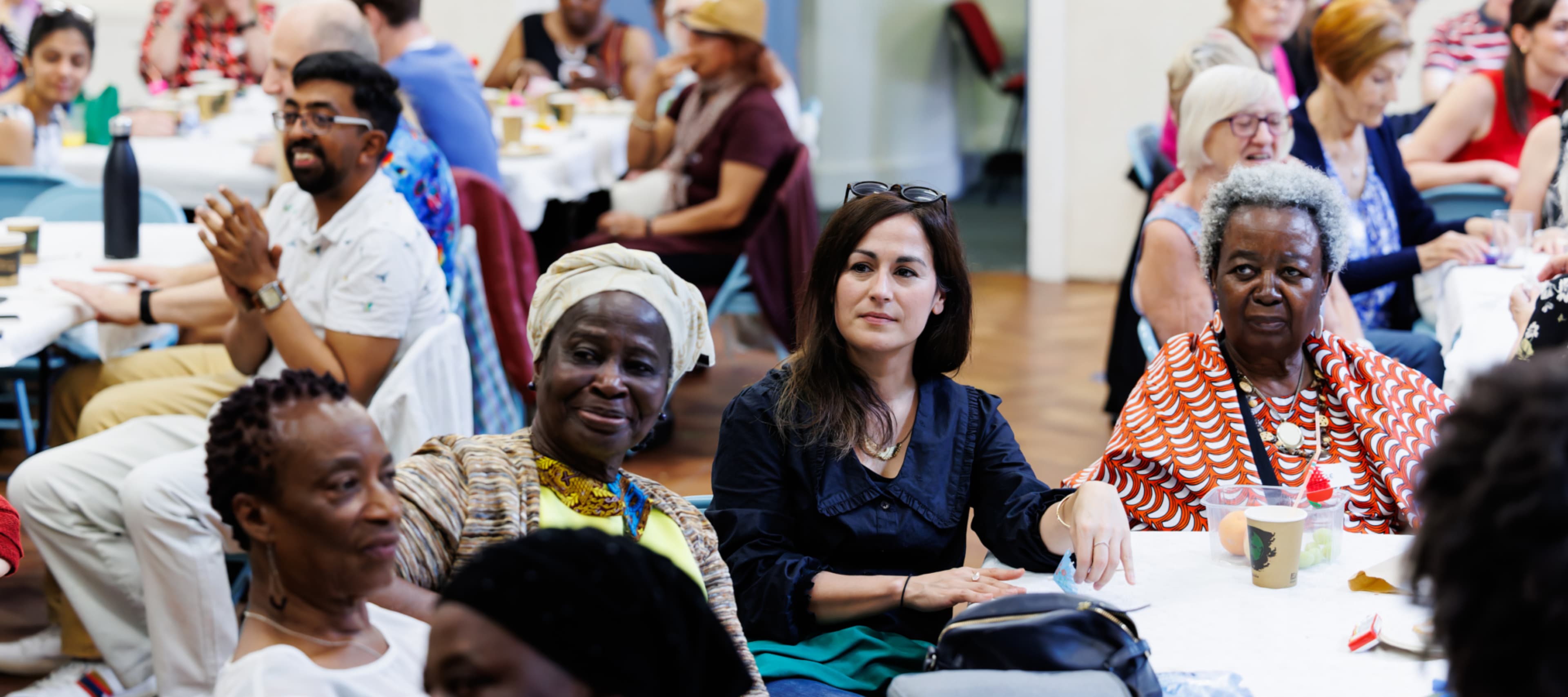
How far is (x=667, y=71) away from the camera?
17.2 ft

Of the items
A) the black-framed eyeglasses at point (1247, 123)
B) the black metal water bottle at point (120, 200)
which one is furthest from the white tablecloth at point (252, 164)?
the black-framed eyeglasses at point (1247, 123)

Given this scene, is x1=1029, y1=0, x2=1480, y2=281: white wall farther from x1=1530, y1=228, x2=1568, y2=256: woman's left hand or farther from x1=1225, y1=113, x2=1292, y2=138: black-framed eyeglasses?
x1=1225, y1=113, x2=1292, y2=138: black-framed eyeglasses

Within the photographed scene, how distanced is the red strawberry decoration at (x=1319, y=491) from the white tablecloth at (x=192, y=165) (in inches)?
140

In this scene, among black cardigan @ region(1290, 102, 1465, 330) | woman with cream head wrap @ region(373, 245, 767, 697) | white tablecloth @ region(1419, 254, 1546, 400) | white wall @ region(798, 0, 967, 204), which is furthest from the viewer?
white wall @ region(798, 0, 967, 204)

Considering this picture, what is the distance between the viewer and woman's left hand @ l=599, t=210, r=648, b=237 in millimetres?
4758

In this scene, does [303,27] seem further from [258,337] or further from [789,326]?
[789,326]

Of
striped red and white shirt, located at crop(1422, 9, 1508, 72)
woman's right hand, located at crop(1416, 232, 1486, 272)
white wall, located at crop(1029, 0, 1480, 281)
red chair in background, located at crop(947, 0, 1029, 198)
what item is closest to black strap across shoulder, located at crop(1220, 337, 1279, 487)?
woman's right hand, located at crop(1416, 232, 1486, 272)

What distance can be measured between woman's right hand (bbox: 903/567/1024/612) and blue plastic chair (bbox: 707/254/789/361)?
99.7 inches

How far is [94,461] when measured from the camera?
2715 millimetres

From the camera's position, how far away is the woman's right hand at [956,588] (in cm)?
192

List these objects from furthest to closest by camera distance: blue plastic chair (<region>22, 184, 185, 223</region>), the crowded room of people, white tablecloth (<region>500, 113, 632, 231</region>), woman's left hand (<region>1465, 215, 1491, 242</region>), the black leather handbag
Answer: white tablecloth (<region>500, 113, 632, 231</region>) → blue plastic chair (<region>22, 184, 185, 223</region>) → woman's left hand (<region>1465, 215, 1491, 242</region>) → the black leather handbag → the crowded room of people

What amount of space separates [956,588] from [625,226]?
9.96 feet

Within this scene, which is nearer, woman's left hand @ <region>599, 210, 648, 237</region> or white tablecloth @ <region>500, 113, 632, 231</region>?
woman's left hand @ <region>599, 210, 648, 237</region>

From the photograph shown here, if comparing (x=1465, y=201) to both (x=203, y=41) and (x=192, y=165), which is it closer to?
(x=192, y=165)
